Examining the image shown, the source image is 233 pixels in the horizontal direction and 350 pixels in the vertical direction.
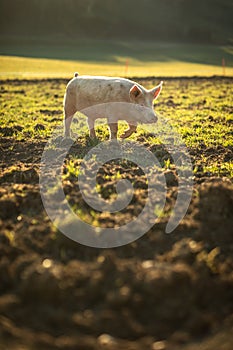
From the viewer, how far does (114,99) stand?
23.7 ft

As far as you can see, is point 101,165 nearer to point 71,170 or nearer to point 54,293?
point 71,170

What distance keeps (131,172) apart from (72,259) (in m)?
2.40

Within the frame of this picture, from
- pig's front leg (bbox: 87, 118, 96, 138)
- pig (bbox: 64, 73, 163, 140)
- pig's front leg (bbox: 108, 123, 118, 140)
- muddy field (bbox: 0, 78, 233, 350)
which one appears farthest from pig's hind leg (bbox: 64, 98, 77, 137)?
muddy field (bbox: 0, 78, 233, 350)

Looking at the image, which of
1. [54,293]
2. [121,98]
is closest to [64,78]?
[121,98]

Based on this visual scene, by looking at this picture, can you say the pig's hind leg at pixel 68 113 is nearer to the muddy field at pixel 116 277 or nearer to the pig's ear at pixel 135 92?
the pig's ear at pixel 135 92

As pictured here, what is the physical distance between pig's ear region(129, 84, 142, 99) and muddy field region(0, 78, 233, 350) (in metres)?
1.77

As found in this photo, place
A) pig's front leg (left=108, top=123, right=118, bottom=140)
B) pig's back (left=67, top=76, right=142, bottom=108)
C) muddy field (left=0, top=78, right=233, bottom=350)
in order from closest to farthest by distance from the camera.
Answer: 1. muddy field (left=0, top=78, right=233, bottom=350)
2. pig's back (left=67, top=76, right=142, bottom=108)
3. pig's front leg (left=108, top=123, right=118, bottom=140)

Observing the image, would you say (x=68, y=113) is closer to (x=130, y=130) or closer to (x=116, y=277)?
(x=130, y=130)

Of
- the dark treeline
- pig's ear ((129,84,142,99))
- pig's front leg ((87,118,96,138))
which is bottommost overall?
pig's front leg ((87,118,96,138))

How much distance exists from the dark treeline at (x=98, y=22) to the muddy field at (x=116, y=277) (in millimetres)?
67350

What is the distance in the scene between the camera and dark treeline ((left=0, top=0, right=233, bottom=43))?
70.4 metres

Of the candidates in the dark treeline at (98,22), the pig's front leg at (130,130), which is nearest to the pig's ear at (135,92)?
the pig's front leg at (130,130)

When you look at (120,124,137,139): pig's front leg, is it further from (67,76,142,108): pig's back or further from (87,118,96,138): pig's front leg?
(87,118,96,138): pig's front leg

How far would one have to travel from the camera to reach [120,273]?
3.30 metres
